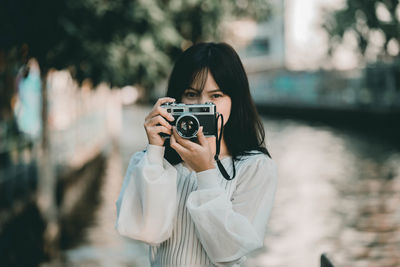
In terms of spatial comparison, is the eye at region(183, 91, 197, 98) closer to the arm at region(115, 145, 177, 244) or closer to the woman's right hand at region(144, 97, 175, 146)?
the woman's right hand at region(144, 97, 175, 146)

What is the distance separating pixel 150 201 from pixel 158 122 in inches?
10.8

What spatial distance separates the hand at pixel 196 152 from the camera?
5.68 feet

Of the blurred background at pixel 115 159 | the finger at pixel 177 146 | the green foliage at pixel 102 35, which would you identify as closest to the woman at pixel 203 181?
the finger at pixel 177 146

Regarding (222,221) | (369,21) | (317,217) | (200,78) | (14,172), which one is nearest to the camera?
(222,221)

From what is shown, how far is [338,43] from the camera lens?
13.6 feet

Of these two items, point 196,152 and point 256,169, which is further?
point 256,169

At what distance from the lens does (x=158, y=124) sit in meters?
1.83

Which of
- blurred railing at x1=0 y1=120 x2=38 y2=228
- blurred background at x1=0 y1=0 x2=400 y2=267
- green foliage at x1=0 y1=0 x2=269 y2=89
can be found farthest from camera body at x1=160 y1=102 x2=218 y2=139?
blurred railing at x1=0 y1=120 x2=38 y2=228

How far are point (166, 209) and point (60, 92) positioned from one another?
33.6 ft

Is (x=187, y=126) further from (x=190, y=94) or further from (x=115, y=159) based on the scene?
→ (x=115, y=159)

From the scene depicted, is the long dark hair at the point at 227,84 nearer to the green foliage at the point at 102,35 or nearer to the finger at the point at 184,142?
the finger at the point at 184,142

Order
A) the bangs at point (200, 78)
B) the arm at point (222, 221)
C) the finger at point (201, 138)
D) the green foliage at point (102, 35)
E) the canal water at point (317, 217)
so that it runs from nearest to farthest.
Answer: the arm at point (222, 221), the finger at point (201, 138), the bangs at point (200, 78), the green foliage at point (102, 35), the canal water at point (317, 217)

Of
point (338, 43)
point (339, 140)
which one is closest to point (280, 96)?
point (339, 140)

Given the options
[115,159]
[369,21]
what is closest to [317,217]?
[369,21]
